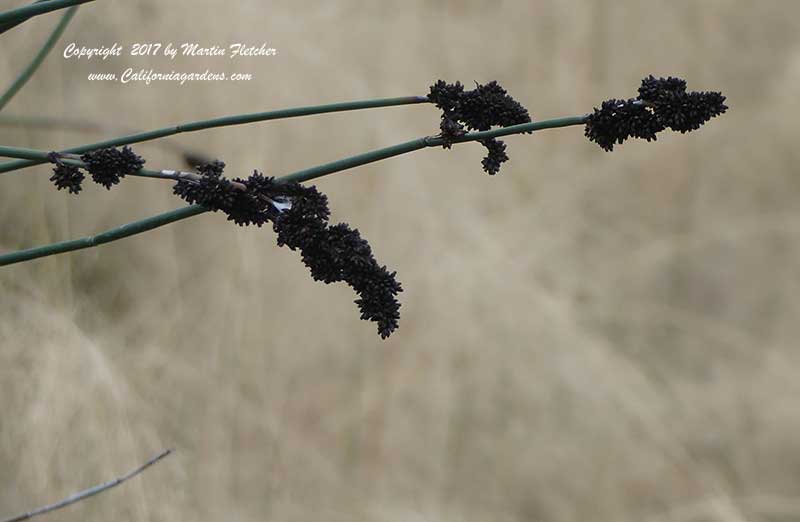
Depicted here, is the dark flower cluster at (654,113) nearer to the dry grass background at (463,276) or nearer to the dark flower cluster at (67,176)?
the dark flower cluster at (67,176)

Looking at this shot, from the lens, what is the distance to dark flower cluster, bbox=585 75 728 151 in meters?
0.34

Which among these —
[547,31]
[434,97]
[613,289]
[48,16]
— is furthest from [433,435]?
[434,97]

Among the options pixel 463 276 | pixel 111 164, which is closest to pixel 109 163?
pixel 111 164

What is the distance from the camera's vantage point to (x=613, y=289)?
1675 mm

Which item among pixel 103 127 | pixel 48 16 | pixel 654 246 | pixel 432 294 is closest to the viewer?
pixel 103 127

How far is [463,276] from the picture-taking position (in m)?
1.50

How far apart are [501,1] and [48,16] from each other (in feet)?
2.42

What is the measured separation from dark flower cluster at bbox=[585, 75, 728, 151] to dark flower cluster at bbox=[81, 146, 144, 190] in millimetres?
164

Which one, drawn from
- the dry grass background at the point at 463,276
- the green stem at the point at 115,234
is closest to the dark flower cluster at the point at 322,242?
the green stem at the point at 115,234

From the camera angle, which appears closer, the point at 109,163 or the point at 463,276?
the point at 109,163

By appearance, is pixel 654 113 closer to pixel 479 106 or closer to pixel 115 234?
pixel 479 106

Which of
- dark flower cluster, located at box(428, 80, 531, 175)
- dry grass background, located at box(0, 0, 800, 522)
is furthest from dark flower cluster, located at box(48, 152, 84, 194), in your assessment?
dry grass background, located at box(0, 0, 800, 522)

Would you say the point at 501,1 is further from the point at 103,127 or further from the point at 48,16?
the point at 103,127

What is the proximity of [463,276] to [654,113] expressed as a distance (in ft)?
3.77
